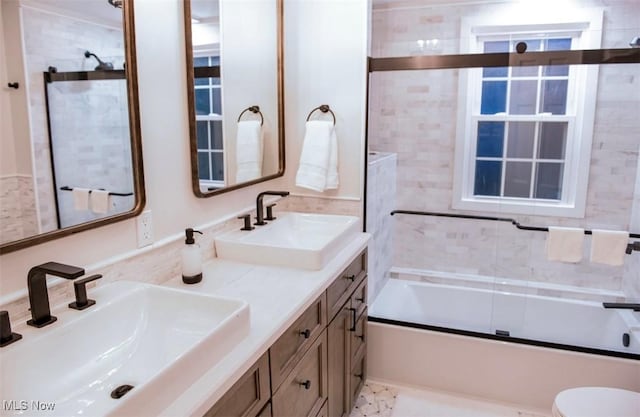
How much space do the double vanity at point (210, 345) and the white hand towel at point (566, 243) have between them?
1.32 metres

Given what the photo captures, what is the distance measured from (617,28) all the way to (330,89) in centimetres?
192

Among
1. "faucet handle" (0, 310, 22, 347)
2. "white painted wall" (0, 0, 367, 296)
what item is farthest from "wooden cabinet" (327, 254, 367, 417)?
"faucet handle" (0, 310, 22, 347)

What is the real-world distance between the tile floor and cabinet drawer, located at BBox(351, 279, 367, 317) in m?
0.54

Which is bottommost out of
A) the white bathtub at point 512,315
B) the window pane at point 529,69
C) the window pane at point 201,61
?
the white bathtub at point 512,315

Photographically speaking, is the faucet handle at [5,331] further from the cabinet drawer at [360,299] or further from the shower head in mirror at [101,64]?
the cabinet drawer at [360,299]

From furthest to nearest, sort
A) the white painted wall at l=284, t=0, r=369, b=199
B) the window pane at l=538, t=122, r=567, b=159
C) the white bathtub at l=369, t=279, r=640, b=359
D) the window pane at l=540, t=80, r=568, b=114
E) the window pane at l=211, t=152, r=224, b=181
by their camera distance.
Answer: the window pane at l=538, t=122, r=567, b=159
the window pane at l=540, t=80, r=568, b=114
the white bathtub at l=369, t=279, r=640, b=359
the white painted wall at l=284, t=0, r=369, b=199
the window pane at l=211, t=152, r=224, b=181

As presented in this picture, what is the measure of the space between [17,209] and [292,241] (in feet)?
4.04

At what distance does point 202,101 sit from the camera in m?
1.93

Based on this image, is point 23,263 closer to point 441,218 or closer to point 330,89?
point 330,89

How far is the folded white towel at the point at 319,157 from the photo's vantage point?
2525 mm

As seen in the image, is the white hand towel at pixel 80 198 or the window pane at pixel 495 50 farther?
the window pane at pixel 495 50

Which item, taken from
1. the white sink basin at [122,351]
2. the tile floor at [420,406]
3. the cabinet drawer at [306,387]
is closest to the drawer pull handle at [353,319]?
the cabinet drawer at [306,387]

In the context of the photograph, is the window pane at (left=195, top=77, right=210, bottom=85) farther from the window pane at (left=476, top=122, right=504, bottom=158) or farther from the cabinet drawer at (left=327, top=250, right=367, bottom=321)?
the window pane at (left=476, top=122, right=504, bottom=158)

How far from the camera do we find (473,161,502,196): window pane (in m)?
3.37
